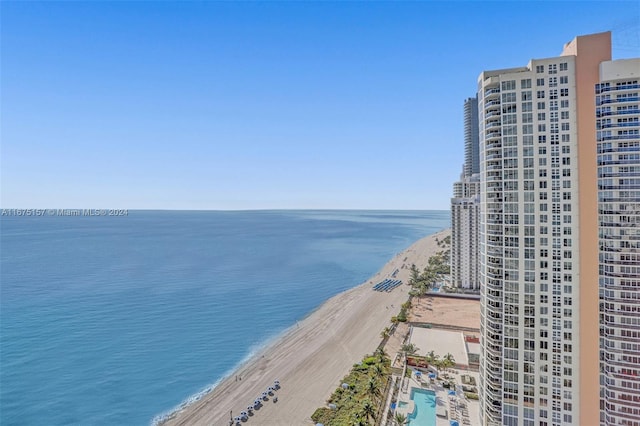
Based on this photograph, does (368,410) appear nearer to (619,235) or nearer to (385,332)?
(385,332)

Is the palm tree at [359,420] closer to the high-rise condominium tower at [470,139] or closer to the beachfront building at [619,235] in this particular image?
the beachfront building at [619,235]

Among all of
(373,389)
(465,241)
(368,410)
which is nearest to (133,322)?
(373,389)

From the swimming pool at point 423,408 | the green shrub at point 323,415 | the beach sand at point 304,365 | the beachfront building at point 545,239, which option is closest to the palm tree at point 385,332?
the beach sand at point 304,365

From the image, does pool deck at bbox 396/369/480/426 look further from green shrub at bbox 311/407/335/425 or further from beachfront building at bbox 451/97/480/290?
beachfront building at bbox 451/97/480/290

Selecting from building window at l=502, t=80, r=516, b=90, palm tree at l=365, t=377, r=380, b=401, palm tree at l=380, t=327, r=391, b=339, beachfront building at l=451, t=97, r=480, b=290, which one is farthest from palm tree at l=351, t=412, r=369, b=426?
beachfront building at l=451, t=97, r=480, b=290

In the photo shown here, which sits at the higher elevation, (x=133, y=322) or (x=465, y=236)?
(x=465, y=236)

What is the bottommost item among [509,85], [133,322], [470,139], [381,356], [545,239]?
[133,322]

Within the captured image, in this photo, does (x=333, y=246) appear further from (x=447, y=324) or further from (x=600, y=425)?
(x=600, y=425)
